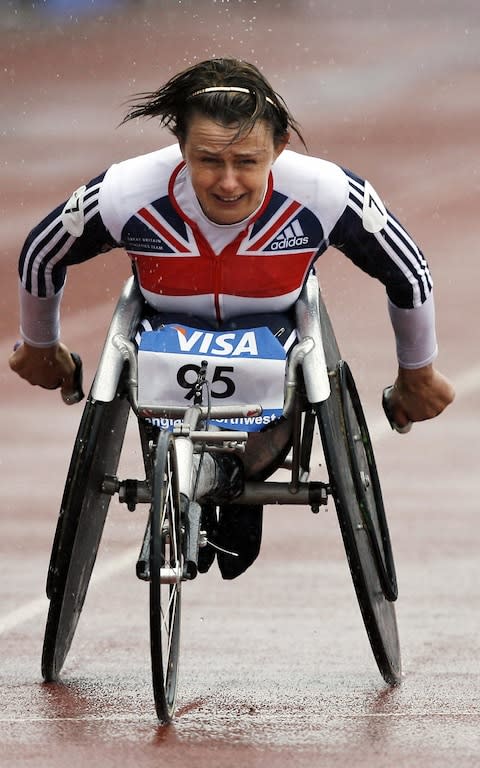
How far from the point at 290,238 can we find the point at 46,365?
936 mm

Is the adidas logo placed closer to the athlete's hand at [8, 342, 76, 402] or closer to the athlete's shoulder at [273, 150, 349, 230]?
the athlete's shoulder at [273, 150, 349, 230]

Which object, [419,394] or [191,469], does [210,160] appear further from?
[419,394]

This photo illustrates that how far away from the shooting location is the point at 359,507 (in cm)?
497

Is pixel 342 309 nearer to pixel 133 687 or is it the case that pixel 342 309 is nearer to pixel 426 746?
pixel 133 687

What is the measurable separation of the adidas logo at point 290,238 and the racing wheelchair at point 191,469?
0.65ft

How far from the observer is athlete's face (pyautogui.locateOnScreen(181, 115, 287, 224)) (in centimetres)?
459

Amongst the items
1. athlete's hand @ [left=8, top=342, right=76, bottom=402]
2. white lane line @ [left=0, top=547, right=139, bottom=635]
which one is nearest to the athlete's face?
athlete's hand @ [left=8, top=342, right=76, bottom=402]

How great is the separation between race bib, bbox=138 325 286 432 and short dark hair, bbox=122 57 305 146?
552 millimetres

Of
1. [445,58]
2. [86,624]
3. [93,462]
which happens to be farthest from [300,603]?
[445,58]

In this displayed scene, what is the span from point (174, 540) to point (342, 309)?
25.4 ft

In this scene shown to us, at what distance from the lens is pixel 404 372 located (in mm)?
5328

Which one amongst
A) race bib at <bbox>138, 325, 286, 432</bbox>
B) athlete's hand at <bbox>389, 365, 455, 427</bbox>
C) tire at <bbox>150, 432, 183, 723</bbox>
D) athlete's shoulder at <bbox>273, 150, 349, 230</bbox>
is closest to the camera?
tire at <bbox>150, 432, 183, 723</bbox>

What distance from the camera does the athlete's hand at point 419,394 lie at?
17.4ft

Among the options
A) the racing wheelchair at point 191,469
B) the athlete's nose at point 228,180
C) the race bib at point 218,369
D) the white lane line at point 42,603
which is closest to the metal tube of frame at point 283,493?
the racing wheelchair at point 191,469
